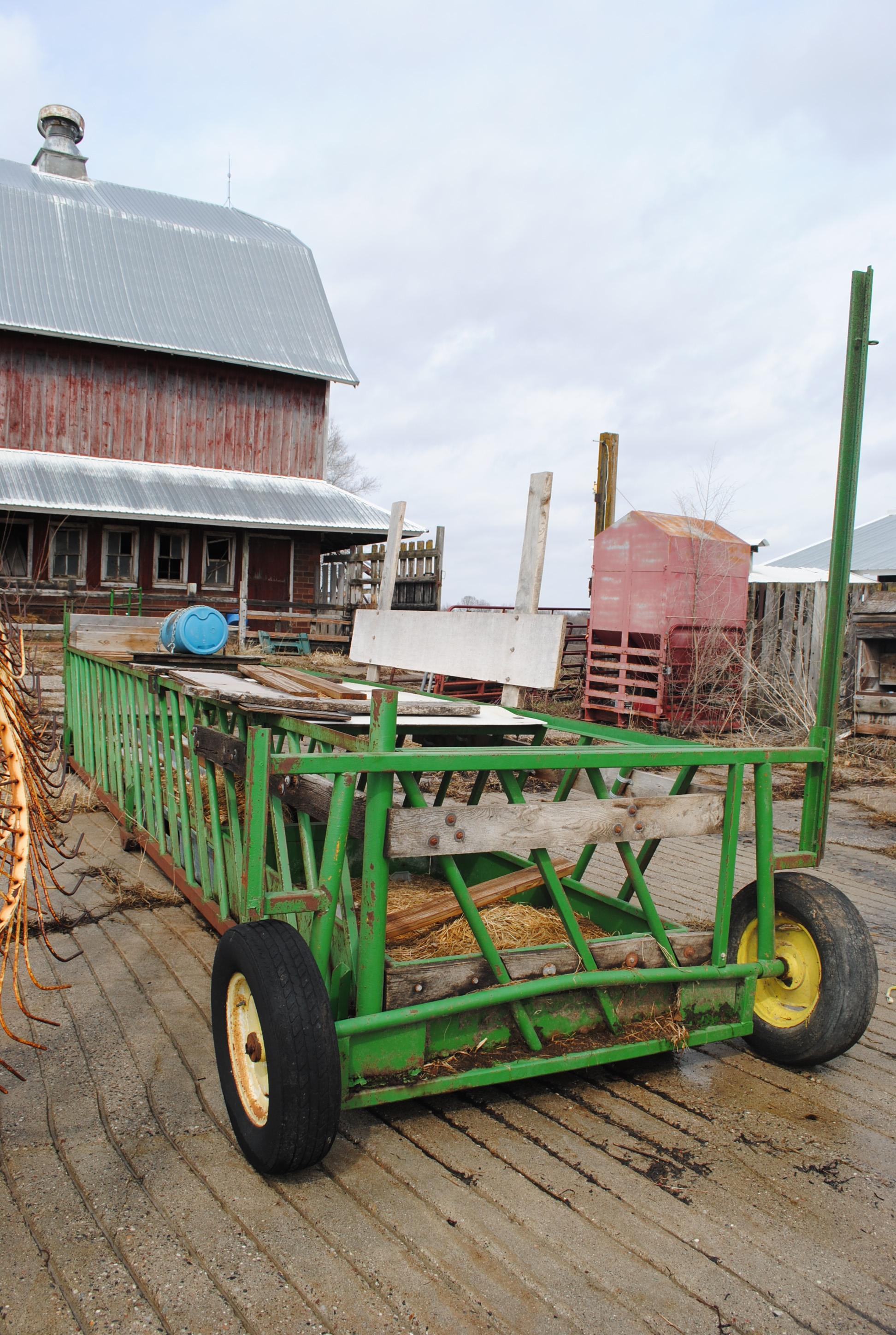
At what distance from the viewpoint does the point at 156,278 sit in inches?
961

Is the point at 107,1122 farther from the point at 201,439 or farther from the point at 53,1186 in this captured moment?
the point at 201,439

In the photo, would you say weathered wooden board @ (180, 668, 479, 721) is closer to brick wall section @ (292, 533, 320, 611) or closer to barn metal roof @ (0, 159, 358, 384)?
barn metal roof @ (0, 159, 358, 384)

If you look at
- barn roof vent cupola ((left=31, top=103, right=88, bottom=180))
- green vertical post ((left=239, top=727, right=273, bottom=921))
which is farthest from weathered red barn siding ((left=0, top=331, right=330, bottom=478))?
green vertical post ((left=239, top=727, right=273, bottom=921))

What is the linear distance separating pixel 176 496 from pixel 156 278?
654 cm

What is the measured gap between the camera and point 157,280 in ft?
80.0

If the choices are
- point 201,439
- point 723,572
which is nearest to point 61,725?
point 723,572

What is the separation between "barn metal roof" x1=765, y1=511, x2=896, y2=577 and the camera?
3172 centimetres

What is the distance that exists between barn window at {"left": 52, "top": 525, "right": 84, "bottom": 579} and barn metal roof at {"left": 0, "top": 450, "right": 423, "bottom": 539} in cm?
84

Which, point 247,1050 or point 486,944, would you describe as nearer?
point 247,1050

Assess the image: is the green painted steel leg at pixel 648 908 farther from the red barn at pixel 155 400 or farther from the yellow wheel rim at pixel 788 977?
the red barn at pixel 155 400

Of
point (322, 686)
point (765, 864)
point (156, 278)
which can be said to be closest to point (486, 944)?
point (765, 864)

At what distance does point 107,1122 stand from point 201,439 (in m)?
22.6

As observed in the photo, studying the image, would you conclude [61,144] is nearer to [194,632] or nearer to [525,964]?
[194,632]

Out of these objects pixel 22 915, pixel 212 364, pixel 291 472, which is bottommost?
pixel 22 915
